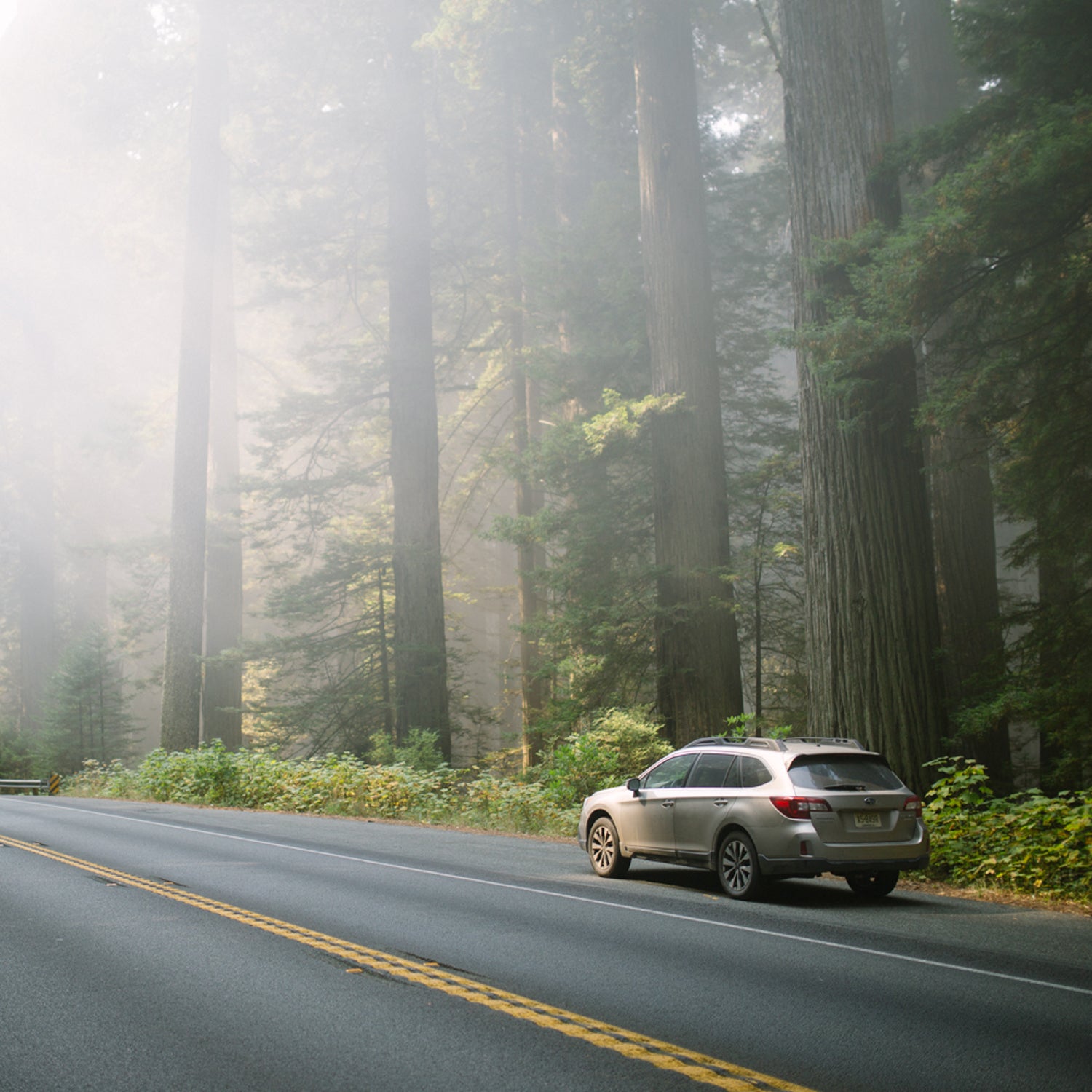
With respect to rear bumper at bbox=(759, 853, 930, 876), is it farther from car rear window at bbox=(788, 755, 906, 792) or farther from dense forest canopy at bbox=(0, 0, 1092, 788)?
dense forest canopy at bbox=(0, 0, 1092, 788)

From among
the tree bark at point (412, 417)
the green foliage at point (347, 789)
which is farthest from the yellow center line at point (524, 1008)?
the tree bark at point (412, 417)

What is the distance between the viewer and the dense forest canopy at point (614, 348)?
1218 cm

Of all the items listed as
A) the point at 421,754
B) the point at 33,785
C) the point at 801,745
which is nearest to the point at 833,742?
the point at 801,745

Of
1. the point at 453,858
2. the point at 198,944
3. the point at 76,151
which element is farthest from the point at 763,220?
the point at 76,151

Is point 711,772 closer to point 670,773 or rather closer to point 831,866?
point 670,773

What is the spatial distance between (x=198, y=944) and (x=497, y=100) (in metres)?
27.1

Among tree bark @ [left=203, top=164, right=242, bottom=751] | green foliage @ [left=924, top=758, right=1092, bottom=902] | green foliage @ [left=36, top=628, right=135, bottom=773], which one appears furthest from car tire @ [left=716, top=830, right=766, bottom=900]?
green foliage @ [left=36, top=628, right=135, bottom=773]

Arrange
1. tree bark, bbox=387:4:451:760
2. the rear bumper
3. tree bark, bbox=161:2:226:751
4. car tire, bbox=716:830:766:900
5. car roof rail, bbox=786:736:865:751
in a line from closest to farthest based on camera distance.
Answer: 1. the rear bumper
2. car tire, bbox=716:830:766:900
3. car roof rail, bbox=786:736:865:751
4. tree bark, bbox=387:4:451:760
5. tree bark, bbox=161:2:226:751

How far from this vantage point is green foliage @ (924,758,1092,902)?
9.97 metres

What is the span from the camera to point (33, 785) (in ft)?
109

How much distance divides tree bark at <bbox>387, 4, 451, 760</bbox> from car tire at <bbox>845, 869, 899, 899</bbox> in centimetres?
1441

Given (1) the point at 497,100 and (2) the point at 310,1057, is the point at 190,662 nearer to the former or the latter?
(1) the point at 497,100

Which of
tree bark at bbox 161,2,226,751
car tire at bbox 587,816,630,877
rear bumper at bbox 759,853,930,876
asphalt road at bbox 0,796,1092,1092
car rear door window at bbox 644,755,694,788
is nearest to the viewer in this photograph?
asphalt road at bbox 0,796,1092,1092

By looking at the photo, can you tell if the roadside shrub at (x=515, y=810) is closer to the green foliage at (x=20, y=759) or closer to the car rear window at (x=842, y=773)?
the car rear window at (x=842, y=773)
